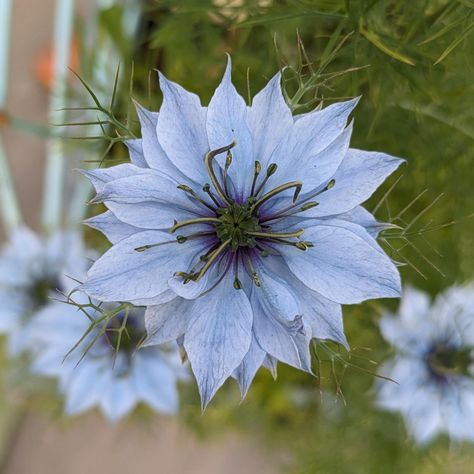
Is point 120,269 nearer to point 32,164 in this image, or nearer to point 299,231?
point 299,231

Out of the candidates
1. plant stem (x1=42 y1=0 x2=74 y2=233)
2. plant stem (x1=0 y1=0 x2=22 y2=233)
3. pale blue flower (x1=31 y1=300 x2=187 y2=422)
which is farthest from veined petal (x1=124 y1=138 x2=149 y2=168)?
plant stem (x1=0 y1=0 x2=22 y2=233)

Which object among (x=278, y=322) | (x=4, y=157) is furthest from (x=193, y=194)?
(x=4, y=157)

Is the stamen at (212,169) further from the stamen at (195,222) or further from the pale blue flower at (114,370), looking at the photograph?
the pale blue flower at (114,370)

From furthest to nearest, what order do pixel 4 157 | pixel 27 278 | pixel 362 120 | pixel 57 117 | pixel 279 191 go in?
1. pixel 4 157
2. pixel 57 117
3. pixel 27 278
4. pixel 362 120
5. pixel 279 191

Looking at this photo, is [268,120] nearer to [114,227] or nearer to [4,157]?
[114,227]

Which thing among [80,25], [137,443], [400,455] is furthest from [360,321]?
[80,25]

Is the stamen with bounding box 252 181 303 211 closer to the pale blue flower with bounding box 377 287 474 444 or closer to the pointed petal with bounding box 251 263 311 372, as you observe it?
the pointed petal with bounding box 251 263 311 372
